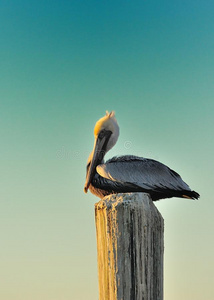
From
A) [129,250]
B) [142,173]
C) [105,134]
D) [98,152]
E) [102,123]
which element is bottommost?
[129,250]

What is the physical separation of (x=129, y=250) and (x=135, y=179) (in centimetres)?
158

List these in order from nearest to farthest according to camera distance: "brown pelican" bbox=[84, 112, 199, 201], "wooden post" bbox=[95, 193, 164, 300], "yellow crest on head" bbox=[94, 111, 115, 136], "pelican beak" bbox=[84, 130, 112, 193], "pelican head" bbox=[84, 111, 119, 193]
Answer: "wooden post" bbox=[95, 193, 164, 300], "brown pelican" bbox=[84, 112, 199, 201], "pelican beak" bbox=[84, 130, 112, 193], "pelican head" bbox=[84, 111, 119, 193], "yellow crest on head" bbox=[94, 111, 115, 136]

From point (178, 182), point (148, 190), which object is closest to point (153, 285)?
point (148, 190)

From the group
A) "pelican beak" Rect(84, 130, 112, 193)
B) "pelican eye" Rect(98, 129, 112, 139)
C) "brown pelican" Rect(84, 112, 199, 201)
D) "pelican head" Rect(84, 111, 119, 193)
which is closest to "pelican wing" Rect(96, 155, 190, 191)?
"brown pelican" Rect(84, 112, 199, 201)

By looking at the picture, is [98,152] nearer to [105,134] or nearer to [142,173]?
[105,134]

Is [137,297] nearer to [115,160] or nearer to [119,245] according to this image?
[119,245]

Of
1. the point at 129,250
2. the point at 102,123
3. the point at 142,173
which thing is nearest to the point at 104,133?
the point at 102,123

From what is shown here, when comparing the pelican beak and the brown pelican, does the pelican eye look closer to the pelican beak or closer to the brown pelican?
the pelican beak

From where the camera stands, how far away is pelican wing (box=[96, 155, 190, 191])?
4.05 m

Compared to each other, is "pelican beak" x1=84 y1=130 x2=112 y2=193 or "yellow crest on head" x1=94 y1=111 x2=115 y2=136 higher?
"yellow crest on head" x1=94 y1=111 x2=115 y2=136

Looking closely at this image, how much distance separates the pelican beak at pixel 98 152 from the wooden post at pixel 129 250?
1.68m

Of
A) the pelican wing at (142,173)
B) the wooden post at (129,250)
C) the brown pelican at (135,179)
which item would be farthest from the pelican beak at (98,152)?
the wooden post at (129,250)

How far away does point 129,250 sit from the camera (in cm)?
257

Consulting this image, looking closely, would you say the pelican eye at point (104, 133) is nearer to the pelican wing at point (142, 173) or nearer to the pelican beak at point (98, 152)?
the pelican beak at point (98, 152)
